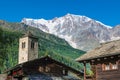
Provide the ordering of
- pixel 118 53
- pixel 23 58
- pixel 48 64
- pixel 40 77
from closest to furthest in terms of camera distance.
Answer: pixel 118 53
pixel 40 77
pixel 48 64
pixel 23 58

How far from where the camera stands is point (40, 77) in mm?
45125

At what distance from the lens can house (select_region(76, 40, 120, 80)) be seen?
31.8 meters

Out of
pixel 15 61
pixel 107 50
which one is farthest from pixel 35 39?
pixel 107 50

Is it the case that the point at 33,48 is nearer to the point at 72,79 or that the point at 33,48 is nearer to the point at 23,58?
the point at 23,58

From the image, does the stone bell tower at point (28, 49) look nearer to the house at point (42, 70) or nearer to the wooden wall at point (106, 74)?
the house at point (42, 70)

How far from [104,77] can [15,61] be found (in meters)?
130

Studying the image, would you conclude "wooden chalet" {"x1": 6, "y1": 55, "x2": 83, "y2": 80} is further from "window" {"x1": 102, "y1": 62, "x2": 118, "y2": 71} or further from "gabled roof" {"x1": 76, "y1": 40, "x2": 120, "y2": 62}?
"window" {"x1": 102, "y1": 62, "x2": 118, "y2": 71}

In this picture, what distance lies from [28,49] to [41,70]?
55.2 m

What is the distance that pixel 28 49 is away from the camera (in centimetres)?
10150

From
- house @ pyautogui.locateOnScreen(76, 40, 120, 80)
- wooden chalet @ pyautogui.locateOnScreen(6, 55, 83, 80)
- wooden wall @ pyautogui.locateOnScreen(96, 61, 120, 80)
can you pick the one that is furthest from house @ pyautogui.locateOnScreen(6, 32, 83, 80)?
wooden wall @ pyautogui.locateOnScreen(96, 61, 120, 80)

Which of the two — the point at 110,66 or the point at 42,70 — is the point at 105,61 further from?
the point at 42,70

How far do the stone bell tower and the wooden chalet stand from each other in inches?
1981

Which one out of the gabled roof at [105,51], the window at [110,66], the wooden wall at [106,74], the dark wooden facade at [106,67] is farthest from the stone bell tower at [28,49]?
the window at [110,66]

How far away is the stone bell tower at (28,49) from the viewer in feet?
328
